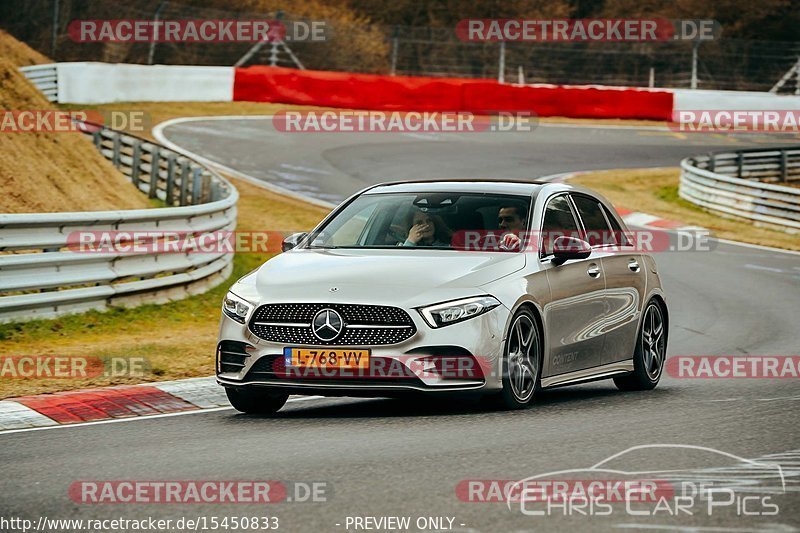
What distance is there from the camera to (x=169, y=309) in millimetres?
16406

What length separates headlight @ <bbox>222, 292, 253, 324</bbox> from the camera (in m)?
9.41

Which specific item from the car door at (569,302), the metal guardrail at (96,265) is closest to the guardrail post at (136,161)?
the metal guardrail at (96,265)

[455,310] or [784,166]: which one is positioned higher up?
[455,310]

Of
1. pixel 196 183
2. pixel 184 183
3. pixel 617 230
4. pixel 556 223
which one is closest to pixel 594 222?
pixel 617 230

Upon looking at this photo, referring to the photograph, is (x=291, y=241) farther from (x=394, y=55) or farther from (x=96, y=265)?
(x=394, y=55)

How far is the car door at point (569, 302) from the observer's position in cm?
1003

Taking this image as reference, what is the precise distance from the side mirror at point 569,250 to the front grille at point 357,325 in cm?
159

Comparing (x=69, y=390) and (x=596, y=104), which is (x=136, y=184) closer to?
(x=69, y=390)

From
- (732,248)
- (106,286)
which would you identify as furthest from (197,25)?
(106,286)

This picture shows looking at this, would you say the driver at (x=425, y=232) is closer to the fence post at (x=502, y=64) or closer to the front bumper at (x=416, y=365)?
the front bumper at (x=416, y=365)

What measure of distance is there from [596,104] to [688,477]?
125 feet

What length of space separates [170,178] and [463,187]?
14336 mm

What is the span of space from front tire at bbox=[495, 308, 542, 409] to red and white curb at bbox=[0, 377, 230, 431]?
213 cm

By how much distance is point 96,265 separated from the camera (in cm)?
1511
